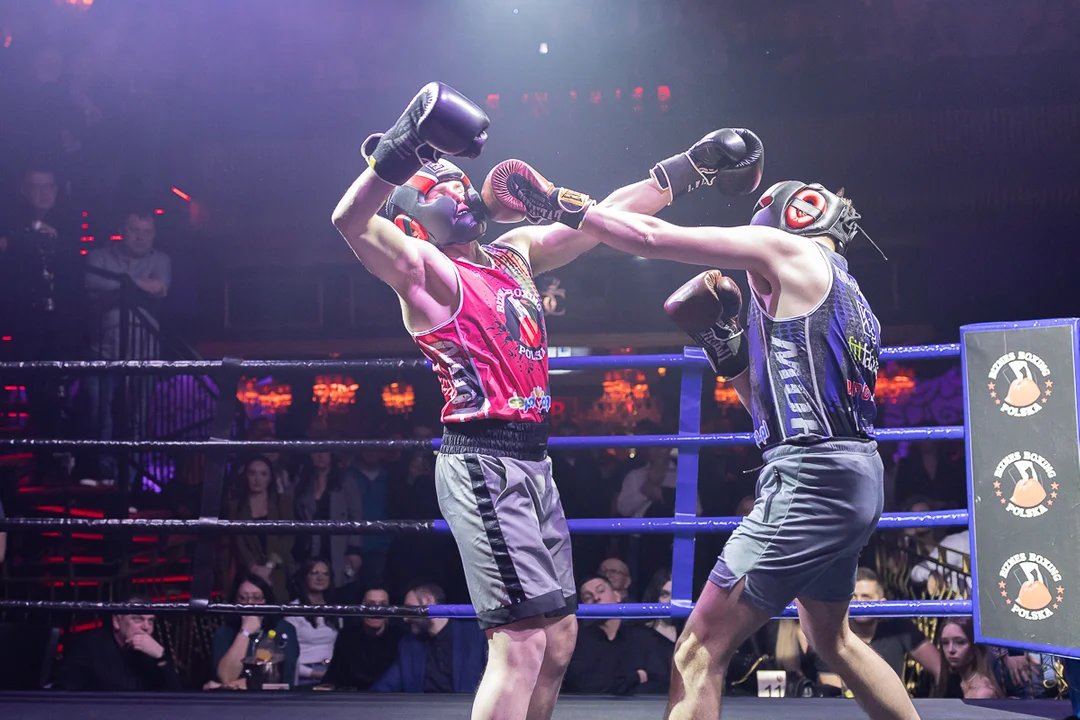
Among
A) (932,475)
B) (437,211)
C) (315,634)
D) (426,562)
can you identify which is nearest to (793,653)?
(426,562)

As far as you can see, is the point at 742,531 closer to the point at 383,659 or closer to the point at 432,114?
the point at 432,114

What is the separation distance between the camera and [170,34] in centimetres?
737

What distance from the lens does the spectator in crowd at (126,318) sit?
531cm

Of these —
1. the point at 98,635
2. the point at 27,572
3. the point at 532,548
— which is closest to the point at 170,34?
the point at 27,572

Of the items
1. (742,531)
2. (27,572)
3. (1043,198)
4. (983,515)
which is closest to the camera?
(742,531)

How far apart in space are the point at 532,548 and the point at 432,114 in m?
0.92

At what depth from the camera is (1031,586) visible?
98.8 inches

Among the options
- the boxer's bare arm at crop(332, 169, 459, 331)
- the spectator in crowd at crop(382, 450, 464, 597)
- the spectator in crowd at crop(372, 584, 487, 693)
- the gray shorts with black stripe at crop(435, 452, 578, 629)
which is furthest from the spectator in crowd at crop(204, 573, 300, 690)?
the boxer's bare arm at crop(332, 169, 459, 331)

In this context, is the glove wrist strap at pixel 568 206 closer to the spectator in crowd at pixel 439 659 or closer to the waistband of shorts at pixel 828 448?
the waistband of shorts at pixel 828 448

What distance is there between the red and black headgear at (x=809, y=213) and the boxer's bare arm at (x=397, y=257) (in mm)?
796

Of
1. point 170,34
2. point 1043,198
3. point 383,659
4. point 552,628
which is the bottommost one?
point 383,659

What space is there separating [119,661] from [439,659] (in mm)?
1293

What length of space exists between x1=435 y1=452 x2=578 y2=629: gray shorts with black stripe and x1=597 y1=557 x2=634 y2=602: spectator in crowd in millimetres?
2402

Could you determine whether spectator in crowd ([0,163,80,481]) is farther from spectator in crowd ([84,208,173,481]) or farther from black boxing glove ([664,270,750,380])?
black boxing glove ([664,270,750,380])
